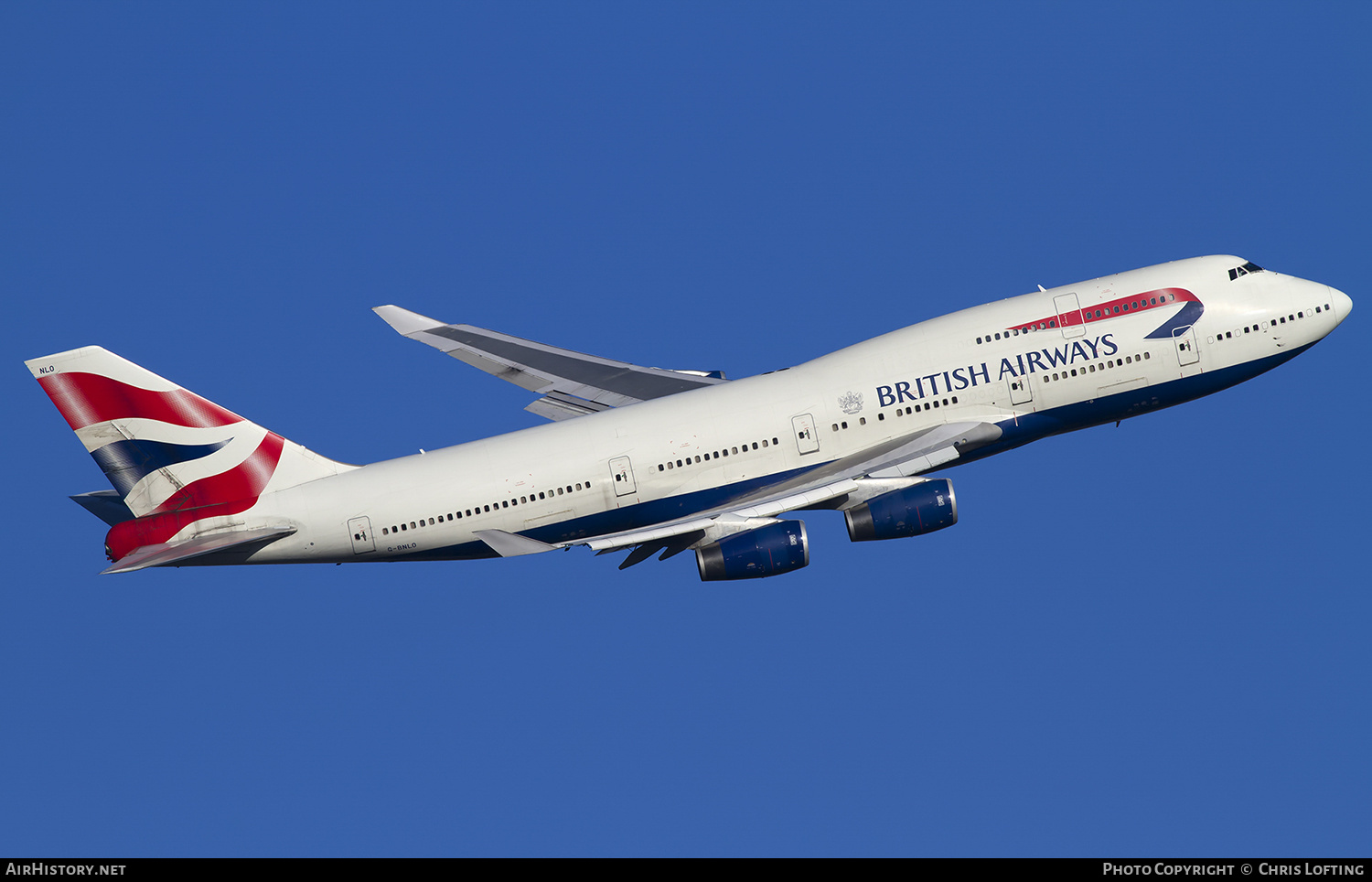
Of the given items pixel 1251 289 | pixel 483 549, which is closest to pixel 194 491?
pixel 483 549

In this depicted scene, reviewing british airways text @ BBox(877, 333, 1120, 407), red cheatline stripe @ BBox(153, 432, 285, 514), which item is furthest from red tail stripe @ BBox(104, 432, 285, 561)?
british airways text @ BBox(877, 333, 1120, 407)

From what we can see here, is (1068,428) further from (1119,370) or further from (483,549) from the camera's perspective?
(483,549)

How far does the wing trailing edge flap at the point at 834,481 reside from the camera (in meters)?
46.6

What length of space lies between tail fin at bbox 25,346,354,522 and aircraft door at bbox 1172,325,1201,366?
83.9 ft

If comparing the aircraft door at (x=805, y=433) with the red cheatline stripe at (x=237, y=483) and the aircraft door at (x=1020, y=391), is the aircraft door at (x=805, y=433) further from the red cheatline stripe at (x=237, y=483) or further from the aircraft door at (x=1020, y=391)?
the red cheatline stripe at (x=237, y=483)

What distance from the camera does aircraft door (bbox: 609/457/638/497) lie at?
4831 cm

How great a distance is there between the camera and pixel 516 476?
4819 cm

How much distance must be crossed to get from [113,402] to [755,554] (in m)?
18.9

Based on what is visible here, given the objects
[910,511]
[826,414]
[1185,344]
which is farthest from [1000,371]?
[1185,344]

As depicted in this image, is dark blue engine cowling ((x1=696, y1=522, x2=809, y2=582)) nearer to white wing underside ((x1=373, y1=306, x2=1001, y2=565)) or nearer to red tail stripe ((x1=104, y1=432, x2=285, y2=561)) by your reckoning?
white wing underside ((x1=373, y1=306, x2=1001, y2=565))

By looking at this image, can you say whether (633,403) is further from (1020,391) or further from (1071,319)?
(1071,319)

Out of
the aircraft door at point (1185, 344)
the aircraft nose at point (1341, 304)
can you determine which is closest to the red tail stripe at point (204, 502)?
the aircraft door at point (1185, 344)

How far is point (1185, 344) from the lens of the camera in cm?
4944
